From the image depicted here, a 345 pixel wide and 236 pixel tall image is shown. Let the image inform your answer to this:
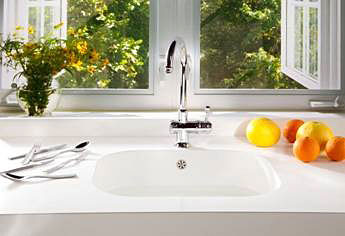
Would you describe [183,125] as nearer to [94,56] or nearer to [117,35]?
[94,56]

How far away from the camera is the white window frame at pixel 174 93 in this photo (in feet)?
6.22

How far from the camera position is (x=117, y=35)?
6.38ft

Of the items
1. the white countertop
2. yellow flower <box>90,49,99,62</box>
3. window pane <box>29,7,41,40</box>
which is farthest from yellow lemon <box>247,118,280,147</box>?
window pane <box>29,7,41,40</box>

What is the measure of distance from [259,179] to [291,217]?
0.50 meters

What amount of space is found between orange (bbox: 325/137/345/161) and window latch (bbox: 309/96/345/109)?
641 millimetres

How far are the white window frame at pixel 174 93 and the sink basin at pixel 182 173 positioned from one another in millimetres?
527

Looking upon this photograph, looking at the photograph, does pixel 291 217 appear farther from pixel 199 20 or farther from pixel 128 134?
pixel 199 20

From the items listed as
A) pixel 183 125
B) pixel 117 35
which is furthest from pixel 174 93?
pixel 183 125

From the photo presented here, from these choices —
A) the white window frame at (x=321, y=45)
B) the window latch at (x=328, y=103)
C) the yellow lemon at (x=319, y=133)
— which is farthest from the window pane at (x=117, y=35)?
the yellow lemon at (x=319, y=133)

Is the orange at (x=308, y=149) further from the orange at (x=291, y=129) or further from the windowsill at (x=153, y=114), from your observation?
the windowsill at (x=153, y=114)

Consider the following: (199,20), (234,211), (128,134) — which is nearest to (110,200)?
(234,211)

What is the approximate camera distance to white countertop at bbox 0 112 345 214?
2.74 feet

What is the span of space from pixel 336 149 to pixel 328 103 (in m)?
0.68

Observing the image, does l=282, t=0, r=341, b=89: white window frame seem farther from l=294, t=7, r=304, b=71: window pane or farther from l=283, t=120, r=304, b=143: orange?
l=283, t=120, r=304, b=143: orange
